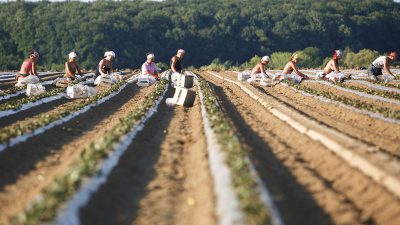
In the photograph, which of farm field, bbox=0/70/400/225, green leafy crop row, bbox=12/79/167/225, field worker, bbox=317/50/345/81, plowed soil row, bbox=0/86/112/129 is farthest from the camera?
field worker, bbox=317/50/345/81

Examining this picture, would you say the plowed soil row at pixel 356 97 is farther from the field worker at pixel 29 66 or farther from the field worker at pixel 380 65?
the field worker at pixel 29 66

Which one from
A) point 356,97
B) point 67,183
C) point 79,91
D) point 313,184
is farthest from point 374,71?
point 67,183

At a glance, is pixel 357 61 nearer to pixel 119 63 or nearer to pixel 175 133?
pixel 119 63

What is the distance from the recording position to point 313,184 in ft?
19.6

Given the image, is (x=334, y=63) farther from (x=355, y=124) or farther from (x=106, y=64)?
(x=355, y=124)

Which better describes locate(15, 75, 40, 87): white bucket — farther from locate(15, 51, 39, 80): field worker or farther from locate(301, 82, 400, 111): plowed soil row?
locate(301, 82, 400, 111): plowed soil row

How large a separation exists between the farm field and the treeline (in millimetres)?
59256

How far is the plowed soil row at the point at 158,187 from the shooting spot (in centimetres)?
504

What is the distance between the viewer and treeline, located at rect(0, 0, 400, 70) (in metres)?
77.3

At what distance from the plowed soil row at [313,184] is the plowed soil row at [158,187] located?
83 cm

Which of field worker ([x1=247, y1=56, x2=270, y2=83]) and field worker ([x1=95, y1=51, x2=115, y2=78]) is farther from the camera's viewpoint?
field worker ([x1=247, y1=56, x2=270, y2=83])

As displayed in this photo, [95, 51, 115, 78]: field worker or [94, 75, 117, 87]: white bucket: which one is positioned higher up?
[95, 51, 115, 78]: field worker

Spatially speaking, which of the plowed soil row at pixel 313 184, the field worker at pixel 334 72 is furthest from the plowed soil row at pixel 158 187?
the field worker at pixel 334 72

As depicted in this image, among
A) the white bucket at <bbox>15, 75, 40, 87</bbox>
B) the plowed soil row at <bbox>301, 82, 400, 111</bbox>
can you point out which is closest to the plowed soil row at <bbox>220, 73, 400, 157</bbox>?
the plowed soil row at <bbox>301, 82, 400, 111</bbox>
